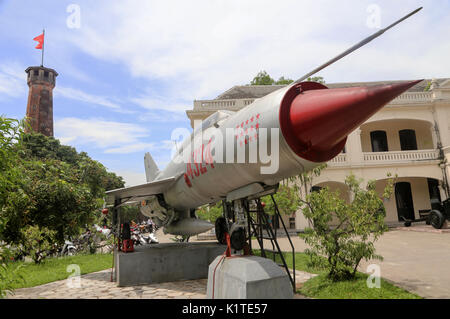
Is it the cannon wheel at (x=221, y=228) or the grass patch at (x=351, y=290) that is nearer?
the grass patch at (x=351, y=290)

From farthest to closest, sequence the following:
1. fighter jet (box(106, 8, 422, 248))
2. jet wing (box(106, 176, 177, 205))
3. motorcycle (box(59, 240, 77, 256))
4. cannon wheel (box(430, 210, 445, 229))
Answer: cannon wheel (box(430, 210, 445, 229))
motorcycle (box(59, 240, 77, 256))
jet wing (box(106, 176, 177, 205))
fighter jet (box(106, 8, 422, 248))

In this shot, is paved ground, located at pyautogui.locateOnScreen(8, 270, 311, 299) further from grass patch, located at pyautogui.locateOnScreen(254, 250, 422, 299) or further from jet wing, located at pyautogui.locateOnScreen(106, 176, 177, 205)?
jet wing, located at pyautogui.locateOnScreen(106, 176, 177, 205)

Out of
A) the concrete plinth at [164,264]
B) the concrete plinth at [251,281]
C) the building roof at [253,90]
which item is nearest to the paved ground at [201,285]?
the concrete plinth at [164,264]

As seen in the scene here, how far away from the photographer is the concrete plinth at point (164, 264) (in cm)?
642

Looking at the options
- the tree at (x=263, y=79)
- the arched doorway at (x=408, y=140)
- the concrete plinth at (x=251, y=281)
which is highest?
the tree at (x=263, y=79)

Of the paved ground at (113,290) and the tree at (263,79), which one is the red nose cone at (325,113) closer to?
the paved ground at (113,290)

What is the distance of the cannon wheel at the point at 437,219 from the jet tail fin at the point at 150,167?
13345 mm

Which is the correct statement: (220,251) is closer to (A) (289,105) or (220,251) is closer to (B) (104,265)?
(B) (104,265)

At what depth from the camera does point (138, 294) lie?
223 inches

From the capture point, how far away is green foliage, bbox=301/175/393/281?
17.6 ft

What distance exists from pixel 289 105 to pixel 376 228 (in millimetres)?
3639

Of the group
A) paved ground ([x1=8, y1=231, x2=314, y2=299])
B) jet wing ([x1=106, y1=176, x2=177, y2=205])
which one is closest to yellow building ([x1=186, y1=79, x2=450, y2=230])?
jet wing ([x1=106, y1=176, x2=177, y2=205])

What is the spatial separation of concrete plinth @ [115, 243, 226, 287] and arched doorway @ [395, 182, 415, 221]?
57.7 feet
